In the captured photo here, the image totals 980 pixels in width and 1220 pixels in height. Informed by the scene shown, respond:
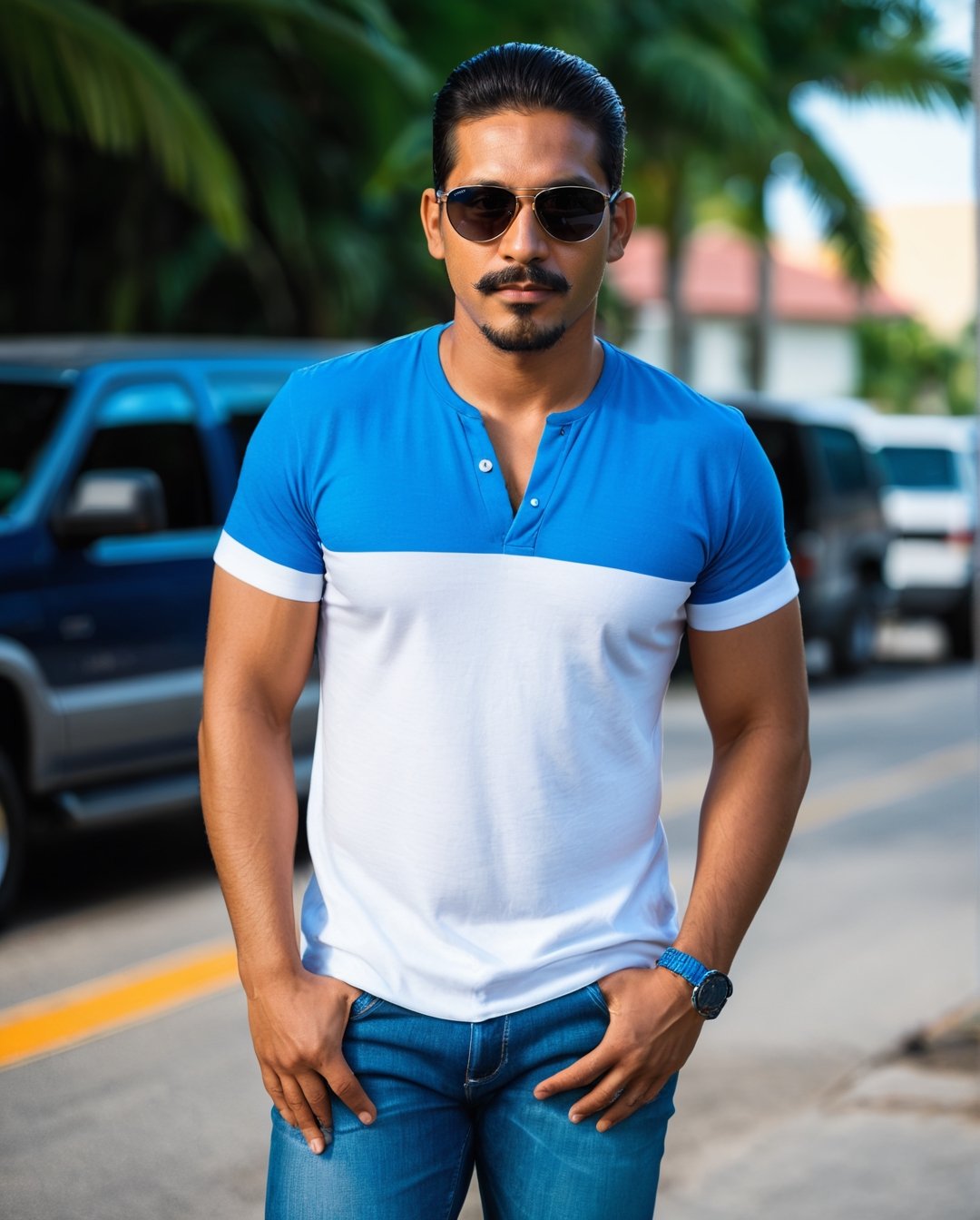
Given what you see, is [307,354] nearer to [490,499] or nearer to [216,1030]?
[216,1030]

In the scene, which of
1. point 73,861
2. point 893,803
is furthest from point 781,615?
point 893,803

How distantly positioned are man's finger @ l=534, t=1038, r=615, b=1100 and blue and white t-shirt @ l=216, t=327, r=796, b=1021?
9 cm

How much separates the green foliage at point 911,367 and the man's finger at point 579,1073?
47.4 meters

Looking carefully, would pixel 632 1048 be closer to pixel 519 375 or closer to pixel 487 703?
pixel 487 703

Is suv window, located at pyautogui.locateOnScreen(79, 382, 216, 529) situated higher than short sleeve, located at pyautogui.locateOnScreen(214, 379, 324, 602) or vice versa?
short sleeve, located at pyautogui.locateOnScreen(214, 379, 324, 602)

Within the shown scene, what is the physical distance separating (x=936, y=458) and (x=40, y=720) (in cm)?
1335

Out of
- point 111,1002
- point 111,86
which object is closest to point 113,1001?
point 111,1002

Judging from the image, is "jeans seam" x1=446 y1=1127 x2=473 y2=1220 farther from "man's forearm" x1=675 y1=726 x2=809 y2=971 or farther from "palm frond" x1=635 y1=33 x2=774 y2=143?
"palm frond" x1=635 y1=33 x2=774 y2=143

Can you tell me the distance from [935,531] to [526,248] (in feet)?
52.9

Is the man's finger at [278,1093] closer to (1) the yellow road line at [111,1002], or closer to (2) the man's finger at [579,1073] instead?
(2) the man's finger at [579,1073]

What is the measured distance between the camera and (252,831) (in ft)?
7.26

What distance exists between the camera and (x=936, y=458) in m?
18.4

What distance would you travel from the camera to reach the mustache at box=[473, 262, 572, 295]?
222 centimetres

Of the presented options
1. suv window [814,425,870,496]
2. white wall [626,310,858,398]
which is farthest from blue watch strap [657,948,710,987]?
white wall [626,310,858,398]
